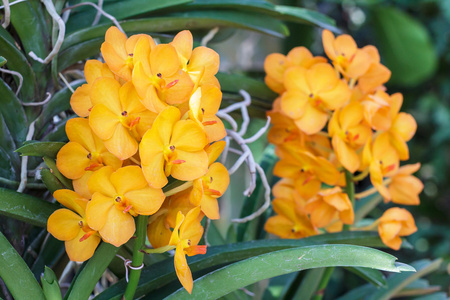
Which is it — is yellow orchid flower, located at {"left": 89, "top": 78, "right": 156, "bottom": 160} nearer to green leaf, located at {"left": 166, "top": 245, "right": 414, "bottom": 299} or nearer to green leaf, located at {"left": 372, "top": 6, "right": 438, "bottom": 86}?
green leaf, located at {"left": 166, "top": 245, "right": 414, "bottom": 299}

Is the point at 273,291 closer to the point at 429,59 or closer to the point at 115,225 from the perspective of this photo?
the point at 115,225

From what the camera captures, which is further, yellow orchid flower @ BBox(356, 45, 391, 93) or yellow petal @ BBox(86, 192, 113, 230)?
yellow orchid flower @ BBox(356, 45, 391, 93)

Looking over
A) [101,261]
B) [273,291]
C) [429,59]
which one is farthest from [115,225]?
[429,59]

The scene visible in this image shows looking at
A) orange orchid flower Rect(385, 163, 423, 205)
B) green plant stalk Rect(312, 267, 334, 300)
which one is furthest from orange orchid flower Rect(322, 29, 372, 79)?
green plant stalk Rect(312, 267, 334, 300)

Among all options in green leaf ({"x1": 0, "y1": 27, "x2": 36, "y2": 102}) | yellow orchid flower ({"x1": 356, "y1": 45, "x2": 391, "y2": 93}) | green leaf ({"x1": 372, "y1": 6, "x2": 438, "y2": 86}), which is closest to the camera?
green leaf ({"x1": 0, "y1": 27, "x2": 36, "y2": 102})

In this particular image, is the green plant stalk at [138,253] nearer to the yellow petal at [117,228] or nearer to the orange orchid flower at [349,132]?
the yellow petal at [117,228]

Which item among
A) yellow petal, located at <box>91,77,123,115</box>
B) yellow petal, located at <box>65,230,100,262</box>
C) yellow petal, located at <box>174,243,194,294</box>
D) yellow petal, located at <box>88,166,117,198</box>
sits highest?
yellow petal, located at <box>91,77,123,115</box>

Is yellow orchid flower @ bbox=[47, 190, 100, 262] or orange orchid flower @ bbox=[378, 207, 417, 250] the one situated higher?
yellow orchid flower @ bbox=[47, 190, 100, 262]
